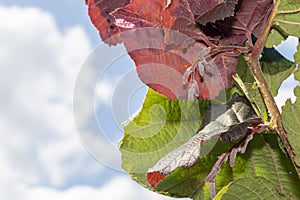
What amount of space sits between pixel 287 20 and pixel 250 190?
0.62ft

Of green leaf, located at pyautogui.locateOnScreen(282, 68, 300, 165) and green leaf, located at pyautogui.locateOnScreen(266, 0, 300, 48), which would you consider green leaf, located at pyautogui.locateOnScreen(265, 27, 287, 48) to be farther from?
green leaf, located at pyautogui.locateOnScreen(282, 68, 300, 165)

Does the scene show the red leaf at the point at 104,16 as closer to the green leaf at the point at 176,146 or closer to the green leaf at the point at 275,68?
the green leaf at the point at 176,146

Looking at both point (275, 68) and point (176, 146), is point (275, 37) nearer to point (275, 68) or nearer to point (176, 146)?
point (275, 68)

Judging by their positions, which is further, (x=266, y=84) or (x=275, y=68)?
(x=275, y=68)

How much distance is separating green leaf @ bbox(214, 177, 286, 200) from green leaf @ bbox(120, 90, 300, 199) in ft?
0.07

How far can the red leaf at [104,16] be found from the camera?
1.89ft

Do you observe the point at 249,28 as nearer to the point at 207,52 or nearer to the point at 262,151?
the point at 207,52

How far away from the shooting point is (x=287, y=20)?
0.59 meters

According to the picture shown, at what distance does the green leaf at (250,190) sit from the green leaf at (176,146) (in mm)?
22

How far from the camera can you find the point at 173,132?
63 cm

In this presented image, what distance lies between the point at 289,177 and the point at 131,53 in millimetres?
244

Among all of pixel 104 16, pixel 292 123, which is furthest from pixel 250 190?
pixel 104 16

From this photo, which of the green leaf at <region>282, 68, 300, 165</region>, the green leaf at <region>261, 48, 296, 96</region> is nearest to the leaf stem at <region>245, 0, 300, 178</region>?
the green leaf at <region>282, 68, 300, 165</region>

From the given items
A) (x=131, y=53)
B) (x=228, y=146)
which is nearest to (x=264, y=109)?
(x=228, y=146)
